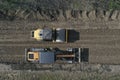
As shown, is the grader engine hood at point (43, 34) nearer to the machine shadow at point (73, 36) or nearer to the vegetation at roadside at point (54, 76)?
the machine shadow at point (73, 36)

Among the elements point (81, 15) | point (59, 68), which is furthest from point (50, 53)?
point (81, 15)

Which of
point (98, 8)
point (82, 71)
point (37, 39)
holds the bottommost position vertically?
point (82, 71)

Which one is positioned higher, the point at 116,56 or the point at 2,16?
the point at 2,16

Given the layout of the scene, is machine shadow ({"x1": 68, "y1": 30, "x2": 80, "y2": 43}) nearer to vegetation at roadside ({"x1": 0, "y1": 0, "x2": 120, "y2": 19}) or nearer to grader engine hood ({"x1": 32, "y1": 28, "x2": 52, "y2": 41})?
grader engine hood ({"x1": 32, "y1": 28, "x2": 52, "y2": 41})

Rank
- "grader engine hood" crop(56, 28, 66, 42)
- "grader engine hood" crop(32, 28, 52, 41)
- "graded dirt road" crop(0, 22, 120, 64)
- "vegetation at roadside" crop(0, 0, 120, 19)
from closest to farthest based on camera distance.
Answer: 1. "grader engine hood" crop(32, 28, 52, 41)
2. "grader engine hood" crop(56, 28, 66, 42)
3. "vegetation at roadside" crop(0, 0, 120, 19)
4. "graded dirt road" crop(0, 22, 120, 64)

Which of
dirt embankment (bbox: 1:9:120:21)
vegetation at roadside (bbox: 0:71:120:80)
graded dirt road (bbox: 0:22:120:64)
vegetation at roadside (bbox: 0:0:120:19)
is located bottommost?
vegetation at roadside (bbox: 0:71:120:80)

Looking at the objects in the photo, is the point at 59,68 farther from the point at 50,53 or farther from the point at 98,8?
the point at 98,8

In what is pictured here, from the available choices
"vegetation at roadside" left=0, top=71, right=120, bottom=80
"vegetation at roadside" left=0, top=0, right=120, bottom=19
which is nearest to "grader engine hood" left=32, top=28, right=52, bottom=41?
"vegetation at roadside" left=0, top=0, right=120, bottom=19

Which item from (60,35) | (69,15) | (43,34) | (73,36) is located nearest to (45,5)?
(69,15)

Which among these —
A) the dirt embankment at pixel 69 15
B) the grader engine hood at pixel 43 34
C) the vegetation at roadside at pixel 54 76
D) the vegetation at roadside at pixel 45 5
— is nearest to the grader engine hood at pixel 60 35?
the grader engine hood at pixel 43 34
